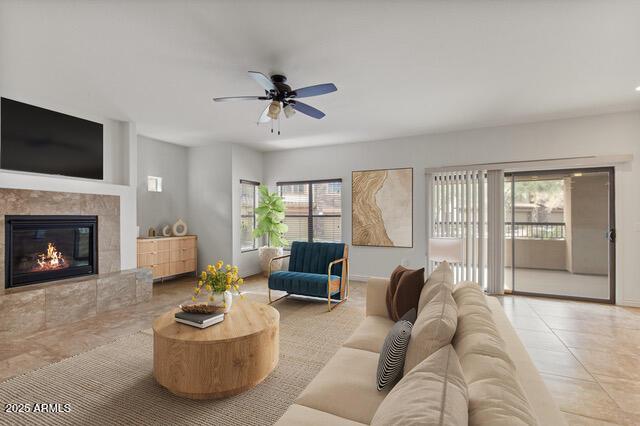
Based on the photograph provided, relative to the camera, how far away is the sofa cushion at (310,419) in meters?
1.30

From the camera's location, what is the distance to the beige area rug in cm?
202

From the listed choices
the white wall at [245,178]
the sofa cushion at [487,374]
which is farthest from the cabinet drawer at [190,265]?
the sofa cushion at [487,374]

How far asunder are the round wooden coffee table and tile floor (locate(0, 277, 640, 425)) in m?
1.45

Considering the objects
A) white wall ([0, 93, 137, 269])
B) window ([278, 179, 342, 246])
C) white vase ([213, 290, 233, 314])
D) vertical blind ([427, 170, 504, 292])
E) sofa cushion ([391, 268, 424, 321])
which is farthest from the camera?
window ([278, 179, 342, 246])

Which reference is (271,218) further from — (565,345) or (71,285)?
(565,345)

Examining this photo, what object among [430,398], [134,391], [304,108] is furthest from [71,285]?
[430,398]

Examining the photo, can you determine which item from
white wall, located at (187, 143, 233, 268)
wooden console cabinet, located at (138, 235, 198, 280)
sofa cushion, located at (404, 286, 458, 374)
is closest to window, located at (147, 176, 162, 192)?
white wall, located at (187, 143, 233, 268)

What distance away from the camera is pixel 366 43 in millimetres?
2652

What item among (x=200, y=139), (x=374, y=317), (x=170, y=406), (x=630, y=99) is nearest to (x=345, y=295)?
(x=374, y=317)

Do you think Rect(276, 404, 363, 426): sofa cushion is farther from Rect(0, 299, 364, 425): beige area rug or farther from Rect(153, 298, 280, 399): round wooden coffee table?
Rect(153, 298, 280, 399): round wooden coffee table

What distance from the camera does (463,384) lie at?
98 cm

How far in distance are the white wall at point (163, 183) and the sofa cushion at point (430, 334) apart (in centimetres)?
574

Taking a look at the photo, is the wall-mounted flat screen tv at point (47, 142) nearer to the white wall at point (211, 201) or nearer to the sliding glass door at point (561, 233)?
the white wall at point (211, 201)

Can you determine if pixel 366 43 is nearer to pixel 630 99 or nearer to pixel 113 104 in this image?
pixel 113 104
